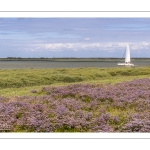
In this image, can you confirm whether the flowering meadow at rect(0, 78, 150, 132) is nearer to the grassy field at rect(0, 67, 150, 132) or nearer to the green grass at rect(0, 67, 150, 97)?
the grassy field at rect(0, 67, 150, 132)

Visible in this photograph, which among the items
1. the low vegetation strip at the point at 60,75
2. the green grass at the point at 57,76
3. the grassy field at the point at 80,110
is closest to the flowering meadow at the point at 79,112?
the grassy field at the point at 80,110

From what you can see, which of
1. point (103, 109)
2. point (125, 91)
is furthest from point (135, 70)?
point (103, 109)

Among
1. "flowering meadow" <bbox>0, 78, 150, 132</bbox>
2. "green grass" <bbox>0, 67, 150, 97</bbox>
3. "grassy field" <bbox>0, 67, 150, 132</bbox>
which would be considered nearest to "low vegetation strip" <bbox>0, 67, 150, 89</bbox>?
"green grass" <bbox>0, 67, 150, 97</bbox>

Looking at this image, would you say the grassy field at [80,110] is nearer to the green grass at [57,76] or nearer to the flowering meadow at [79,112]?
the flowering meadow at [79,112]

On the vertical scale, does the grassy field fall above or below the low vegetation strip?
below
